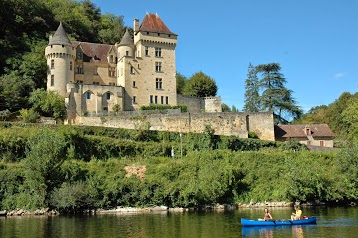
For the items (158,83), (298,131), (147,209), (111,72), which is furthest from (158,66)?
(147,209)

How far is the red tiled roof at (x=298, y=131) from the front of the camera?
46969 mm

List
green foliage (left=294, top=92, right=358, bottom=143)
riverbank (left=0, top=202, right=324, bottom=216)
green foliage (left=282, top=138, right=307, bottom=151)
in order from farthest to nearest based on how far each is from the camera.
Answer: green foliage (left=294, top=92, right=358, bottom=143), green foliage (left=282, top=138, right=307, bottom=151), riverbank (left=0, top=202, right=324, bottom=216)

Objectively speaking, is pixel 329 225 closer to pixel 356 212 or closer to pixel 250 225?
pixel 250 225

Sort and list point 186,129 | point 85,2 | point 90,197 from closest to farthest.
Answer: point 90,197, point 186,129, point 85,2

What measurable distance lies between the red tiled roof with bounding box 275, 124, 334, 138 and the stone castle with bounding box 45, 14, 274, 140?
7.98ft

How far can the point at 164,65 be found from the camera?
52312 millimetres

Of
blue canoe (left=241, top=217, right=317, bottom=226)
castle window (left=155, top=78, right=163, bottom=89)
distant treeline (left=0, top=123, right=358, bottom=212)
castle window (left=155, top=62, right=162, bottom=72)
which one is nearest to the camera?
blue canoe (left=241, top=217, right=317, bottom=226)

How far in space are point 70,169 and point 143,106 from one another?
17878 millimetres

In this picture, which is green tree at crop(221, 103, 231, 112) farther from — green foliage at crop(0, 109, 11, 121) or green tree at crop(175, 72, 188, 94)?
green foliage at crop(0, 109, 11, 121)

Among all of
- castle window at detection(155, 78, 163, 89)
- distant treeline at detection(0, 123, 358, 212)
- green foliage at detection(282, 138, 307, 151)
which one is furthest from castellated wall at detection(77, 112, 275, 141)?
castle window at detection(155, 78, 163, 89)

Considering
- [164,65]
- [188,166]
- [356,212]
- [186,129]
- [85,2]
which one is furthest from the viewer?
[85,2]

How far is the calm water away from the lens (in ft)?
67.7

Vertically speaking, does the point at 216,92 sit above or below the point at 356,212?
above

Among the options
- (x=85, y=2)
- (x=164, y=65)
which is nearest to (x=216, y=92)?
(x=164, y=65)
